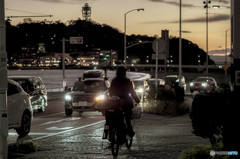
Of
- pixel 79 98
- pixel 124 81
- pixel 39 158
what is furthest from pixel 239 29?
pixel 79 98

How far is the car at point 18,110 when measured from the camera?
11867 mm

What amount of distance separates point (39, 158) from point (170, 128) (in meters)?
5.99

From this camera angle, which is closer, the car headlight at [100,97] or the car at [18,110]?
the car at [18,110]

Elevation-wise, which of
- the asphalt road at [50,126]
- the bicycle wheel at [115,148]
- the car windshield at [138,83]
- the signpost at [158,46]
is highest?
the signpost at [158,46]

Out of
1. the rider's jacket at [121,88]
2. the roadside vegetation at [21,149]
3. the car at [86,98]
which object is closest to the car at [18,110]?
the roadside vegetation at [21,149]

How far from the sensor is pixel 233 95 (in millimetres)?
7332

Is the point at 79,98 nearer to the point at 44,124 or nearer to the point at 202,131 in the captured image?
the point at 44,124

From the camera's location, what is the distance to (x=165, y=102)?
19.2m

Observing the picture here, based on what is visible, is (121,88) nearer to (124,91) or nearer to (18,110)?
(124,91)

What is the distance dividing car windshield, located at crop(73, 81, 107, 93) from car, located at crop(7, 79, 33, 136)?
230 inches

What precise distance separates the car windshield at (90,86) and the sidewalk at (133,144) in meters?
4.39

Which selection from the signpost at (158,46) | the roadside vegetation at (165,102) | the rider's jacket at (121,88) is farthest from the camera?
the signpost at (158,46)

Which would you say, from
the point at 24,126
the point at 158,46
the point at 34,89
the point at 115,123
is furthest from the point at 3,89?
the point at 158,46

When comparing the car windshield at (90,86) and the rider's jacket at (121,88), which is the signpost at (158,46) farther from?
the rider's jacket at (121,88)
